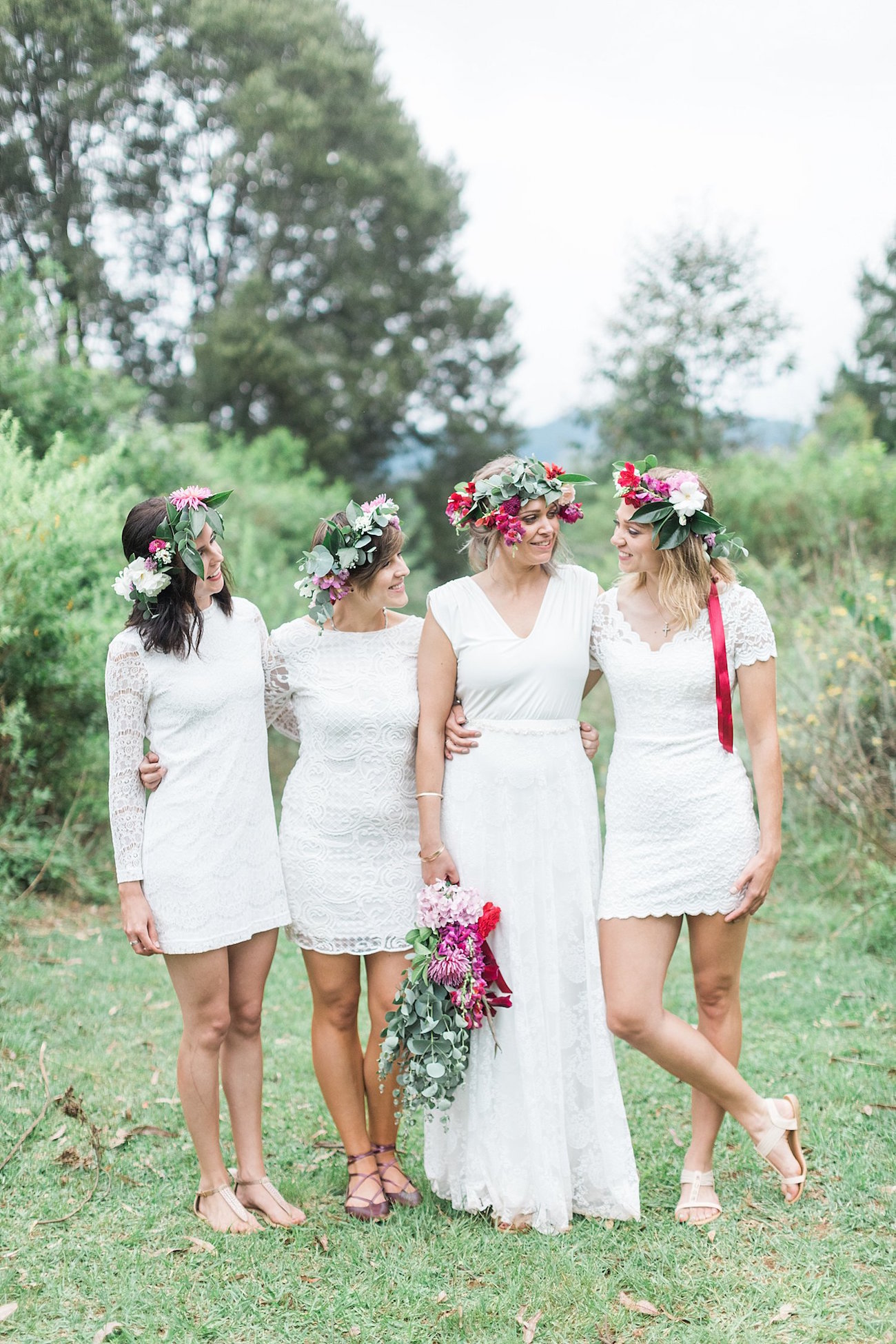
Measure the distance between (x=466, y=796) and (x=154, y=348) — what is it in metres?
23.0

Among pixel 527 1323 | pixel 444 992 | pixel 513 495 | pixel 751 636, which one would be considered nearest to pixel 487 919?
pixel 444 992

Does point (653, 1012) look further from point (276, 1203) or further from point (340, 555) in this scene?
point (340, 555)

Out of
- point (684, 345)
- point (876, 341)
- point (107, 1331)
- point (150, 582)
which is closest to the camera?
point (107, 1331)

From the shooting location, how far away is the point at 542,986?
3365 millimetres

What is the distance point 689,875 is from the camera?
3.24m


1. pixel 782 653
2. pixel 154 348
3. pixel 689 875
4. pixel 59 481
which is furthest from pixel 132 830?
pixel 154 348

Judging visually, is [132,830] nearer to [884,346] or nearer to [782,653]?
[782,653]

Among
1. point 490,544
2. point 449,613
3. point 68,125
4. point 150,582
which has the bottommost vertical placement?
point 449,613

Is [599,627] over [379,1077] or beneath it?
over

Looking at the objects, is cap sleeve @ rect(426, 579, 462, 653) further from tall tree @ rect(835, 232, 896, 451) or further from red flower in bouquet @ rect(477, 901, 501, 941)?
tall tree @ rect(835, 232, 896, 451)

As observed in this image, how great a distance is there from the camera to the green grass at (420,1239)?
2885mm

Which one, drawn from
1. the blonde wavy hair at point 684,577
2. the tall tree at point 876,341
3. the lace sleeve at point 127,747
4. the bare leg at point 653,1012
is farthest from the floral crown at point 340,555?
the tall tree at point 876,341

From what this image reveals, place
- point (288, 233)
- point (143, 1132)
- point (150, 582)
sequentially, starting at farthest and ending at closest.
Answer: point (288, 233) < point (143, 1132) < point (150, 582)

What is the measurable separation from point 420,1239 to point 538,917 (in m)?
1.00
